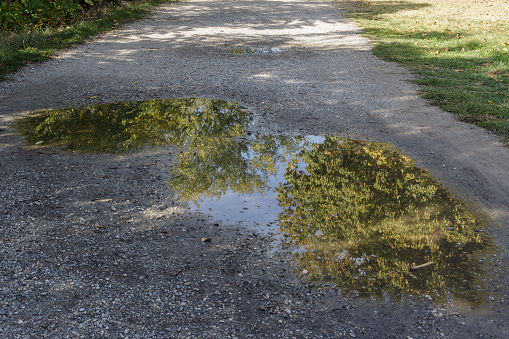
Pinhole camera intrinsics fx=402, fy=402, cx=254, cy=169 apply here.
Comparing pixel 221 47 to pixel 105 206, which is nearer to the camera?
pixel 105 206

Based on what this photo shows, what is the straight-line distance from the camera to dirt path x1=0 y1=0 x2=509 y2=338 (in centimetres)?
319

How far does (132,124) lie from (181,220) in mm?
3055

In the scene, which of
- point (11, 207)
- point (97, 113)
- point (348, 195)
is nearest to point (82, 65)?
point (97, 113)

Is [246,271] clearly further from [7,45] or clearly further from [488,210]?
[7,45]

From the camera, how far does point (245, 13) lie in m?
18.3

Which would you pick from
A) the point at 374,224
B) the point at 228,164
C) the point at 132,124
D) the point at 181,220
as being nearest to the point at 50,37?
the point at 132,124

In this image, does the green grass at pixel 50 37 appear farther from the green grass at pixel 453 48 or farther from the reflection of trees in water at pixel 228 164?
the green grass at pixel 453 48

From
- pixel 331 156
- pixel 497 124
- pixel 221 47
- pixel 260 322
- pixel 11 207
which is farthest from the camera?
pixel 221 47

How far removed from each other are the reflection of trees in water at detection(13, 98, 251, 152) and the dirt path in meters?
0.34

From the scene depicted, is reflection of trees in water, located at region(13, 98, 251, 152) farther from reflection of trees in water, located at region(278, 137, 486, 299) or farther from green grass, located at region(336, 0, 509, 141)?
green grass, located at region(336, 0, 509, 141)

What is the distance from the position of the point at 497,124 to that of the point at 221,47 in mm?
8081

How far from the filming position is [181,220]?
446 cm

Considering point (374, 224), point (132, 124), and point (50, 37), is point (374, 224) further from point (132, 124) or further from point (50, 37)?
point (50, 37)

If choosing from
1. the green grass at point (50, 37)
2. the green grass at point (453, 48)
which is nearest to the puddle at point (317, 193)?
the green grass at point (453, 48)
